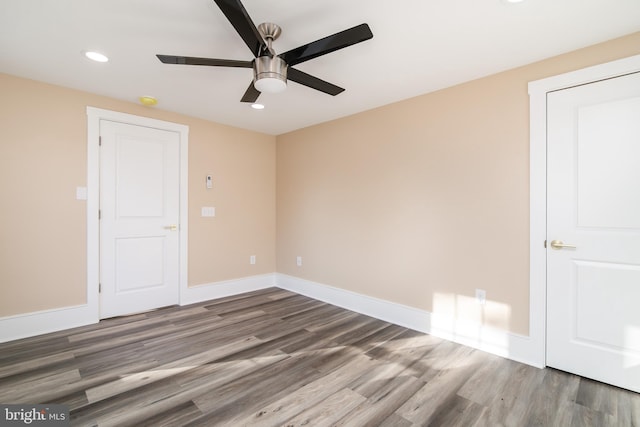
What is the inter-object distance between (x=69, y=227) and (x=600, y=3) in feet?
14.9

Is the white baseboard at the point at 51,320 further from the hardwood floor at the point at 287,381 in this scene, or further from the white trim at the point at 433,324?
the white trim at the point at 433,324

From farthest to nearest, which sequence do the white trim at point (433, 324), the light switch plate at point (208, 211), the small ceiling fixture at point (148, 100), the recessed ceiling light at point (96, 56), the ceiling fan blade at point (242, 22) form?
1. the light switch plate at point (208, 211)
2. the small ceiling fixture at point (148, 100)
3. the white trim at point (433, 324)
4. the recessed ceiling light at point (96, 56)
5. the ceiling fan blade at point (242, 22)

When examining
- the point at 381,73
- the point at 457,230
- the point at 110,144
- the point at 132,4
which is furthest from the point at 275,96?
the point at 457,230

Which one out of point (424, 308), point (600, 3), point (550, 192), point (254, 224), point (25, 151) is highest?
point (600, 3)

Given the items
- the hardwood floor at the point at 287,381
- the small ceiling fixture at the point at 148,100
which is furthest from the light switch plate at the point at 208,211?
the hardwood floor at the point at 287,381

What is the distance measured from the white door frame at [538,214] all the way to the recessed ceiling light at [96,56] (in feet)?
11.1

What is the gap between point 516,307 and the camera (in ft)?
7.77

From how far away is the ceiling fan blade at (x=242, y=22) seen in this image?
1357mm

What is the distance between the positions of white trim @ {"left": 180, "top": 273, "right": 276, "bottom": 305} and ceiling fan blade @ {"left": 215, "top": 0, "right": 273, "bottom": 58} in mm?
3094

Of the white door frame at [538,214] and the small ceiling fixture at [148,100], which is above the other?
the small ceiling fixture at [148,100]

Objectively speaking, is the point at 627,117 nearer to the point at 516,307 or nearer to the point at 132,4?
the point at 516,307

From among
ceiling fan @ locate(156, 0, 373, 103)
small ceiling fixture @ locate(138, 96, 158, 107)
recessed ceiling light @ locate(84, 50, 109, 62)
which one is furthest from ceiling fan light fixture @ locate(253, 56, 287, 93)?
small ceiling fixture @ locate(138, 96, 158, 107)

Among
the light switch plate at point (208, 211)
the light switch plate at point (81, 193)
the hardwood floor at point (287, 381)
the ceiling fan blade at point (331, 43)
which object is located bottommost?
the hardwood floor at point (287, 381)

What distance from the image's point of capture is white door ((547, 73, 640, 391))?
1.94 metres
